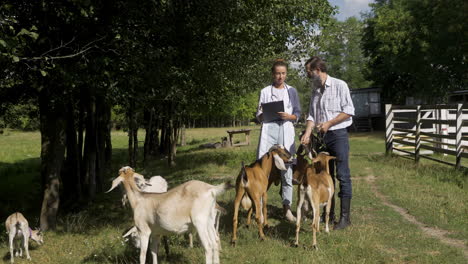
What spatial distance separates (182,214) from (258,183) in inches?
74.5

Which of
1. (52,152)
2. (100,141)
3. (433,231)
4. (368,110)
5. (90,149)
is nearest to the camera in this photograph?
(433,231)

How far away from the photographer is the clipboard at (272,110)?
7000 millimetres

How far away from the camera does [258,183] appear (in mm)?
6402

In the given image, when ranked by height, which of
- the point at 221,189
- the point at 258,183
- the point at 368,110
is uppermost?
the point at 368,110

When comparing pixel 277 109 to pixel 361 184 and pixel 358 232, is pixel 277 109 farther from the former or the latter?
pixel 361 184

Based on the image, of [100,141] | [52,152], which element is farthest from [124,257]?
[100,141]

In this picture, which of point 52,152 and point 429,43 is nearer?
point 52,152

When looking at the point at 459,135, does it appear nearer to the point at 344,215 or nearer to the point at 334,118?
the point at 344,215

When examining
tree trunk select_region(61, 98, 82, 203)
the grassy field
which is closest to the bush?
tree trunk select_region(61, 98, 82, 203)

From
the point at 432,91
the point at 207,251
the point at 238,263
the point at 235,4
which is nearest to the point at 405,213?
the point at 238,263

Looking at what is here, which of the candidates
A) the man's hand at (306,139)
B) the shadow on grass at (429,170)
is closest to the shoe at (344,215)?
the man's hand at (306,139)

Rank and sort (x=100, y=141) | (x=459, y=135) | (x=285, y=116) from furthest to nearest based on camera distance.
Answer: (x=100, y=141)
(x=459, y=135)
(x=285, y=116)

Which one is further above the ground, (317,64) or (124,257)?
(317,64)

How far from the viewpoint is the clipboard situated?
7.00m
